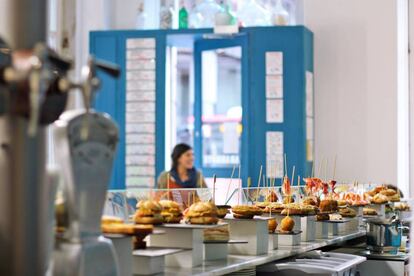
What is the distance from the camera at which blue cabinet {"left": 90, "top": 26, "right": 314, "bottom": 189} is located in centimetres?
766

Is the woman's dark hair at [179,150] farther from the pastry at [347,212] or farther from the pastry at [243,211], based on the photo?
the pastry at [243,211]

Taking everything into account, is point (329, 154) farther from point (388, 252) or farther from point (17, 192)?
point (17, 192)

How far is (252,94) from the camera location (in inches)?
305

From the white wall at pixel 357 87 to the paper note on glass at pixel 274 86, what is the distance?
1.93ft

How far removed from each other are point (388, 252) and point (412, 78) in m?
4.43

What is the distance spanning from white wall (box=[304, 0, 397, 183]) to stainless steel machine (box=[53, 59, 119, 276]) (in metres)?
6.48

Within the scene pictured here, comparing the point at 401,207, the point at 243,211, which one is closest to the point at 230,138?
the point at 401,207

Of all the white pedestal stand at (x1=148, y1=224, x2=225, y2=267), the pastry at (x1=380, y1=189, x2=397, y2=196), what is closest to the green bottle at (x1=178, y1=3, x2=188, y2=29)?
the pastry at (x1=380, y1=189, x2=397, y2=196)

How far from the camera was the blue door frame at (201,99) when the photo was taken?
25.3 ft

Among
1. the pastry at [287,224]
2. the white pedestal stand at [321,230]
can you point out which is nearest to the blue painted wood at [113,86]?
the white pedestal stand at [321,230]

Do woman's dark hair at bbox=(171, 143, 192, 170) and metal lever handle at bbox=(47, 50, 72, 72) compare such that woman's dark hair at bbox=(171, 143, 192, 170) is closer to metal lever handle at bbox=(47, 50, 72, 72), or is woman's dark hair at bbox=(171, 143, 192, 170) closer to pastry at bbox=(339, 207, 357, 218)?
pastry at bbox=(339, 207, 357, 218)

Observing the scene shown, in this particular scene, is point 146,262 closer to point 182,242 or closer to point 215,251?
point 182,242

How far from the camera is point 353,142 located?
8070 mm

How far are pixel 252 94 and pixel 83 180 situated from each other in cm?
608
